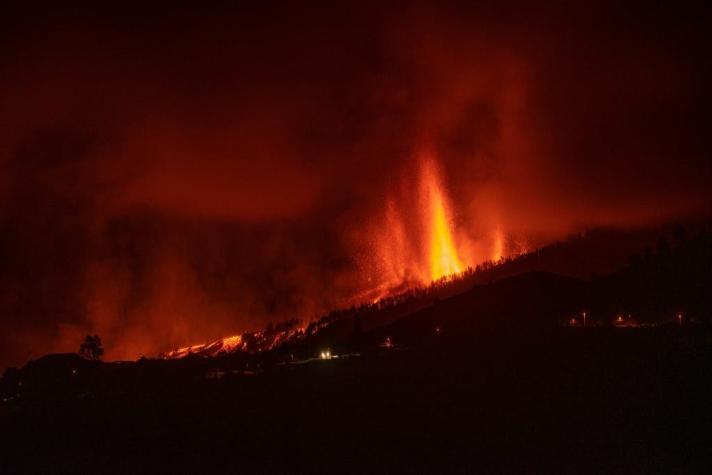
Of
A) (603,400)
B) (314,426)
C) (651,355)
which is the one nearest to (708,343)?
(651,355)

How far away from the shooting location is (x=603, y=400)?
49.4m

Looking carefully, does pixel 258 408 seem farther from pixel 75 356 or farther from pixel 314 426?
pixel 75 356

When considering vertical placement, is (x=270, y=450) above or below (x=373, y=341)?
below

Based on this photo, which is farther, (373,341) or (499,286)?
(499,286)

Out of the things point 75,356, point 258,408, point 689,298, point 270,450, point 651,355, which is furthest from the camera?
point 75,356

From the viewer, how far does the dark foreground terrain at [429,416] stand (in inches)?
1582

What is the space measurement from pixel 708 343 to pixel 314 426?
122 feet

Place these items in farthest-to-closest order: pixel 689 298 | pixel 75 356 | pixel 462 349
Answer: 1. pixel 75 356
2. pixel 689 298
3. pixel 462 349

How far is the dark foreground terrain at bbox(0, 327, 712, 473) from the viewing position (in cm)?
4019

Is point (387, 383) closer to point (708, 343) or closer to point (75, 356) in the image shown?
point (708, 343)

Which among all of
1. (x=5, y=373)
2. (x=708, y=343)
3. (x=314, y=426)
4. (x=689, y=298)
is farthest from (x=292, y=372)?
(x=5, y=373)

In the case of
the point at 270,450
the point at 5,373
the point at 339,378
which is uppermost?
the point at 5,373

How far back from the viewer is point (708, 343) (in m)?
62.3

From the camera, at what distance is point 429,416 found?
159 ft
